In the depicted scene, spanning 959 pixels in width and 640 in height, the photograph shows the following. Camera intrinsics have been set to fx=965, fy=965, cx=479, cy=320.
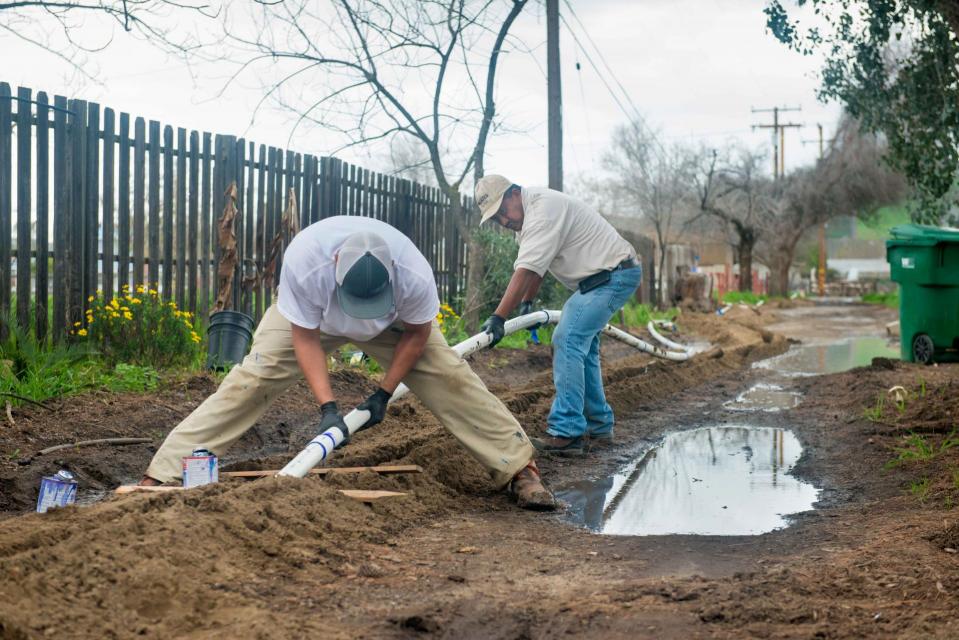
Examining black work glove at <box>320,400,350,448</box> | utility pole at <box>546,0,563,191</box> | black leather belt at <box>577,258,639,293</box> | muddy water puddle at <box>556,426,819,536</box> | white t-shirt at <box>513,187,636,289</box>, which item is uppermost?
utility pole at <box>546,0,563,191</box>

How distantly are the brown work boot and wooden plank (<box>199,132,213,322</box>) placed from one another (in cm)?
597

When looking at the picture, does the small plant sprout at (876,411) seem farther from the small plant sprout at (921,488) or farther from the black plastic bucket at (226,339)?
the black plastic bucket at (226,339)

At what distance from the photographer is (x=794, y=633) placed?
10.5ft

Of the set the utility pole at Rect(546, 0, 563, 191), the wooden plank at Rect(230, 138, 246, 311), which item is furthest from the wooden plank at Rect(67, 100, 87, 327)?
the utility pole at Rect(546, 0, 563, 191)

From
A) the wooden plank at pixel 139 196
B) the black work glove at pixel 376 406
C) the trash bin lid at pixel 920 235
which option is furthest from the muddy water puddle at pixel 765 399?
the wooden plank at pixel 139 196

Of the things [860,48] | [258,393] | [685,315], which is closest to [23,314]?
[258,393]

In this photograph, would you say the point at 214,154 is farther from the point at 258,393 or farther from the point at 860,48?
the point at 860,48

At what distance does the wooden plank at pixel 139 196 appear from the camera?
9.52m

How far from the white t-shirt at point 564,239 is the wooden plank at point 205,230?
465 centimetres

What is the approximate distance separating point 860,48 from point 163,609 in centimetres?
962

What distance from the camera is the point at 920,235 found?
12398 millimetres

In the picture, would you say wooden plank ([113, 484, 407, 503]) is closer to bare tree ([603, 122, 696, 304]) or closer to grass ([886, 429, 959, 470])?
grass ([886, 429, 959, 470])

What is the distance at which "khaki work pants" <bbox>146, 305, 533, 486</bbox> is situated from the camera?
4941 millimetres

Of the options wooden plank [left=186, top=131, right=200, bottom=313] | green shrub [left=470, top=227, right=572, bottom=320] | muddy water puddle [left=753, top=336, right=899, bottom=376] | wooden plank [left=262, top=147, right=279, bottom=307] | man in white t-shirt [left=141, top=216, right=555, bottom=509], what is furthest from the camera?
green shrub [left=470, top=227, right=572, bottom=320]
